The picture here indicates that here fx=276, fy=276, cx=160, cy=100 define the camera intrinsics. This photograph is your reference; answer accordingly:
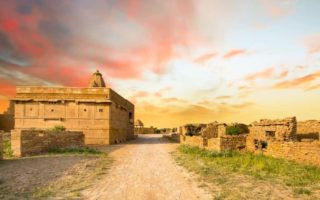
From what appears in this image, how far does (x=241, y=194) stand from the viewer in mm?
7918

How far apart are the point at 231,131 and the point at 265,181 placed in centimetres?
1415

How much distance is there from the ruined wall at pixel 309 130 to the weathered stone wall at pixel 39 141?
17.3 m

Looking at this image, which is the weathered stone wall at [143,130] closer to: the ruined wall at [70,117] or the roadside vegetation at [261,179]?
the ruined wall at [70,117]

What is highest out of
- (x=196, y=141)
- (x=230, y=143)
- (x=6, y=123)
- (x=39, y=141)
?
(x=6, y=123)

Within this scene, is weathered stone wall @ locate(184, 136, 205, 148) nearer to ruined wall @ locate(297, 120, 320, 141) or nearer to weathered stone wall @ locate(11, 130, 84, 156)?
ruined wall @ locate(297, 120, 320, 141)

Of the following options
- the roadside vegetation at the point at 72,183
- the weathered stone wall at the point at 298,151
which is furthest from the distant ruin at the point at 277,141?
the roadside vegetation at the point at 72,183

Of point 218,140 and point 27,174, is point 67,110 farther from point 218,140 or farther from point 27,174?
point 27,174

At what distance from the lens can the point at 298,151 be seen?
1291 cm

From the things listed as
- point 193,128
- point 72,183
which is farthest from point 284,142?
point 193,128

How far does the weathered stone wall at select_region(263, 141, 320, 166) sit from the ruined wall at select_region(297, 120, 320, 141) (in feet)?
23.6

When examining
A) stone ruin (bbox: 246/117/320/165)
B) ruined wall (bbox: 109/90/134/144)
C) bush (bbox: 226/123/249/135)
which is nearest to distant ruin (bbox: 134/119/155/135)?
ruined wall (bbox: 109/90/134/144)

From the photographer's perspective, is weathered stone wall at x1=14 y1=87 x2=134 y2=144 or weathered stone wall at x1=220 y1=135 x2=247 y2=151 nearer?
weathered stone wall at x1=220 y1=135 x2=247 y2=151

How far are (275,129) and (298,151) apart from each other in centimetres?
528

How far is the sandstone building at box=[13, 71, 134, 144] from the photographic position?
28094 mm
